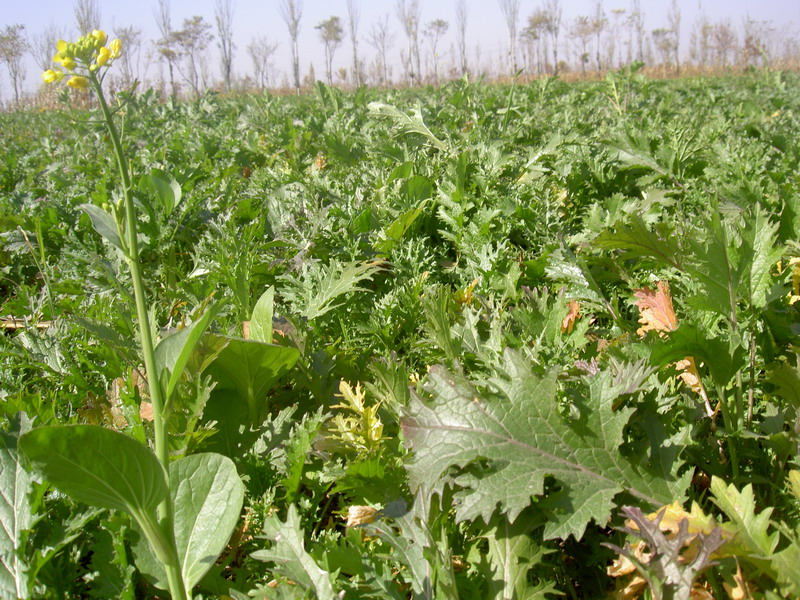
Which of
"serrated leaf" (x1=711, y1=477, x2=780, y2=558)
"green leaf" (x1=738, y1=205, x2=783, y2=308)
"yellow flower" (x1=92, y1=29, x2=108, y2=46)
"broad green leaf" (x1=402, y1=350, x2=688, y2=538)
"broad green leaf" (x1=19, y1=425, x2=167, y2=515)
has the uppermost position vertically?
"yellow flower" (x1=92, y1=29, x2=108, y2=46)

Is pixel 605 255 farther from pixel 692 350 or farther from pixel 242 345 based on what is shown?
pixel 242 345

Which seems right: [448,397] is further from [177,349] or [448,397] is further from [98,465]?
[98,465]

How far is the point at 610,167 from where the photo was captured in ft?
11.1

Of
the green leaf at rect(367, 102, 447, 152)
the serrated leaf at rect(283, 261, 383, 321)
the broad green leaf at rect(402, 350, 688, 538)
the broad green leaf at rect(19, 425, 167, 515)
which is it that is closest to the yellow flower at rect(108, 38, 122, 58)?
the broad green leaf at rect(19, 425, 167, 515)

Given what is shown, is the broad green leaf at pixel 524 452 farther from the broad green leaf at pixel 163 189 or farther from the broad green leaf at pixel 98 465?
the broad green leaf at pixel 163 189

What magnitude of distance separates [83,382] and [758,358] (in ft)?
6.94

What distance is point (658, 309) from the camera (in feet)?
6.52

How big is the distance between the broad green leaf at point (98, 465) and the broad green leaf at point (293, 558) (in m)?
0.29

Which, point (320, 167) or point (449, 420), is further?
point (320, 167)

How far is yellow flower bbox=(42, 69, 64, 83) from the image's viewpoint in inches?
44.9

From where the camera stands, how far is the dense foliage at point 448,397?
1.30 meters

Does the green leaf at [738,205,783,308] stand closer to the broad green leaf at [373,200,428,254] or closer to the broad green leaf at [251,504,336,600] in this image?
the broad green leaf at [251,504,336,600]

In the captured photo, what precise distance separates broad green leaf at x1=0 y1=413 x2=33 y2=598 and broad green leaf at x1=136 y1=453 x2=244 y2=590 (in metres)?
0.23

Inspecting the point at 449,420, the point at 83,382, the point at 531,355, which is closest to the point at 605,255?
the point at 531,355
